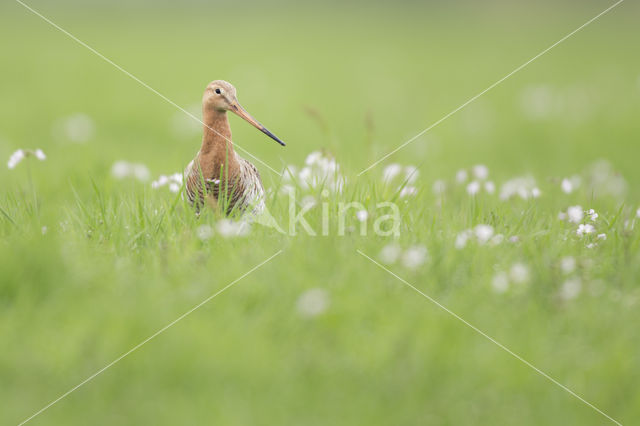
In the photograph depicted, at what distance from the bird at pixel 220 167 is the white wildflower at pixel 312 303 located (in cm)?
112

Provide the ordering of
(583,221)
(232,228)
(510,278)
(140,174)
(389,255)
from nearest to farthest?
1. (510,278)
2. (389,255)
3. (232,228)
4. (583,221)
5. (140,174)

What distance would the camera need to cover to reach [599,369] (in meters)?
2.88

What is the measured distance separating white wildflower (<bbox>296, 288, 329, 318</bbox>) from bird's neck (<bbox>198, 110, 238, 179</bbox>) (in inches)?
52.8

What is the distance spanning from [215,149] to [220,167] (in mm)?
131

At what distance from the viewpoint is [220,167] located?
4.28 m

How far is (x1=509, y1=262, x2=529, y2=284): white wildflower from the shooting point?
3.37 m

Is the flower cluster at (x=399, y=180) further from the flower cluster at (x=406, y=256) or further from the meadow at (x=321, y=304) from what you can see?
the flower cluster at (x=406, y=256)

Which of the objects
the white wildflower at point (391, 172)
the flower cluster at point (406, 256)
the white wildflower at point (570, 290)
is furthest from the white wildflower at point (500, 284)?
the white wildflower at point (391, 172)

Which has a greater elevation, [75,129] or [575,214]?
[75,129]

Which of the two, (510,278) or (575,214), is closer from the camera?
(510,278)

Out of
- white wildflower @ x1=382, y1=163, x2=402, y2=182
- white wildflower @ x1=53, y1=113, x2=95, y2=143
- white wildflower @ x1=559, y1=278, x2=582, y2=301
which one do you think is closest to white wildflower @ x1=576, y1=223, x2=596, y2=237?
white wildflower @ x1=559, y1=278, x2=582, y2=301

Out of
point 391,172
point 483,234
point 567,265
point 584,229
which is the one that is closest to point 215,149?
point 391,172

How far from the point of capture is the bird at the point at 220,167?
424cm

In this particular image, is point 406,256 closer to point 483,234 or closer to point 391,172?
point 483,234
